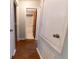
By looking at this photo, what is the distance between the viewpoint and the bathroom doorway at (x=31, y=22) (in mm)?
10889

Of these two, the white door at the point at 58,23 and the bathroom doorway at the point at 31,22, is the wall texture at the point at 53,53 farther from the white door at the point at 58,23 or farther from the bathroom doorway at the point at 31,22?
the bathroom doorway at the point at 31,22

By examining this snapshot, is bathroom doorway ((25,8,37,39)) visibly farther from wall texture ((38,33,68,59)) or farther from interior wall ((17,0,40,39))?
wall texture ((38,33,68,59))

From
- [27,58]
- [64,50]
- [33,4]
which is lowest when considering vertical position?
[27,58]

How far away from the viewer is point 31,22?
36.7 ft

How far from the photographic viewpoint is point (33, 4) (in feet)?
33.9

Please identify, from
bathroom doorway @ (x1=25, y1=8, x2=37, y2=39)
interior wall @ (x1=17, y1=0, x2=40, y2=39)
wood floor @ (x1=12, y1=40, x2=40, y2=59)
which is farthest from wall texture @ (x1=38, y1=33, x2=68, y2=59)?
bathroom doorway @ (x1=25, y1=8, x2=37, y2=39)

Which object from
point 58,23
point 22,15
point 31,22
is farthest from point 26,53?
point 31,22

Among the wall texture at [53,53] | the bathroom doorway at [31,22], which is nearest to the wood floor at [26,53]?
the wall texture at [53,53]
